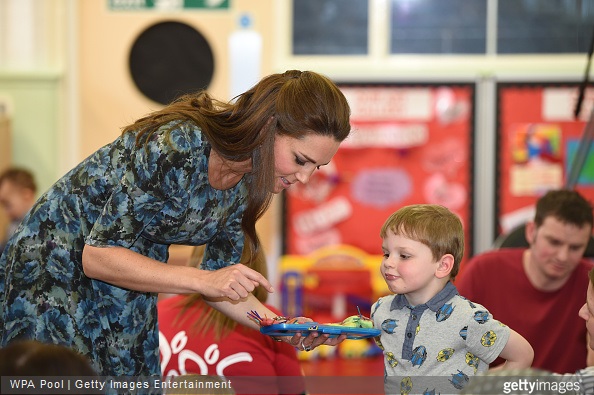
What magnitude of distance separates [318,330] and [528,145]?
4806mm

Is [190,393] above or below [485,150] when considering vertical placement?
below

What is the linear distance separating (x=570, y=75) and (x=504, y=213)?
3.75 ft

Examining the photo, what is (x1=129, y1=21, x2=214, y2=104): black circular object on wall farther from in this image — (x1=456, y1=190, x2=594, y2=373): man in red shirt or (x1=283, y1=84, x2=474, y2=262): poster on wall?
(x1=456, y1=190, x2=594, y2=373): man in red shirt

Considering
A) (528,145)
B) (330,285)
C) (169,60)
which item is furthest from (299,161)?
(169,60)

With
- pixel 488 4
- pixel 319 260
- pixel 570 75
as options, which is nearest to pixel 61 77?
pixel 319 260

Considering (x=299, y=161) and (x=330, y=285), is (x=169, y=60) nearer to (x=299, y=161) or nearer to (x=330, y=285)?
(x=330, y=285)

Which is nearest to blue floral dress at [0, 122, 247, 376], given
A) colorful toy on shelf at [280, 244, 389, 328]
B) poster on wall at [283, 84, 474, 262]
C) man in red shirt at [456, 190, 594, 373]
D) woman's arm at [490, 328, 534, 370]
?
woman's arm at [490, 328, 534, 370]

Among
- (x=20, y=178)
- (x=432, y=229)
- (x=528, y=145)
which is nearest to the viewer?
(x=432, y=229)

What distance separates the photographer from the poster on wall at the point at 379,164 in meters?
6.63

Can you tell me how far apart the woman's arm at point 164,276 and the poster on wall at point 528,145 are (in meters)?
4.80

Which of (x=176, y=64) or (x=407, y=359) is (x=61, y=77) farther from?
(x=407, y=359)

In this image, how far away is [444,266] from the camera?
2279 millimetres

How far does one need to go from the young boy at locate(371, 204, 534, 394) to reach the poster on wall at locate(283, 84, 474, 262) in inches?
170

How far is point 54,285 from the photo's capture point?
6.99ft
